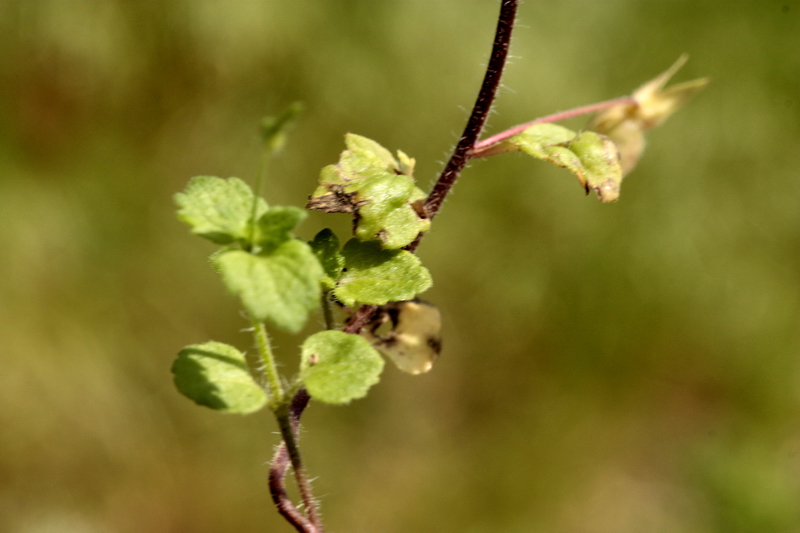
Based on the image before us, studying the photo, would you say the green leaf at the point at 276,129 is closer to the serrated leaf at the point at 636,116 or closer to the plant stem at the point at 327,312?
the plant stem at the point at 327,312

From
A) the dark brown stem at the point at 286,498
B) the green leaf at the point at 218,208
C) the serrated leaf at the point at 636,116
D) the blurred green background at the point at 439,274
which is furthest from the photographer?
the blurred green background at the point at 439,274

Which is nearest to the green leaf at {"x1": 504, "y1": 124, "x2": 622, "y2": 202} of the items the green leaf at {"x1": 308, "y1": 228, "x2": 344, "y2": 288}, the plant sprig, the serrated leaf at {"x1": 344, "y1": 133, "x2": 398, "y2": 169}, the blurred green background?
the plant sprig

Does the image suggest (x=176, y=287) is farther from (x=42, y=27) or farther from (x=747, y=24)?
(x=747, y=24)

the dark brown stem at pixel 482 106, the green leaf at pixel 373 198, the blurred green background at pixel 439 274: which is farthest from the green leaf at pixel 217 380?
the blurred green background at pixel 439 274

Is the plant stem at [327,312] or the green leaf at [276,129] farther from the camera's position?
the plant stem at [327,312]

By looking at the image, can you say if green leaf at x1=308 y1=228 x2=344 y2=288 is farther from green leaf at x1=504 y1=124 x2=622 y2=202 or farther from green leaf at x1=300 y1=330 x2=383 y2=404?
green leaf at x1=504 y1=124 x2=622 y2=202

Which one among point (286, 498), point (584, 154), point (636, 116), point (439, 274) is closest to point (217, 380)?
point (286, 498)

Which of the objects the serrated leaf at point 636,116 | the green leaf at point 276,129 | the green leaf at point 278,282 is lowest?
the green leaf at point 278,282
